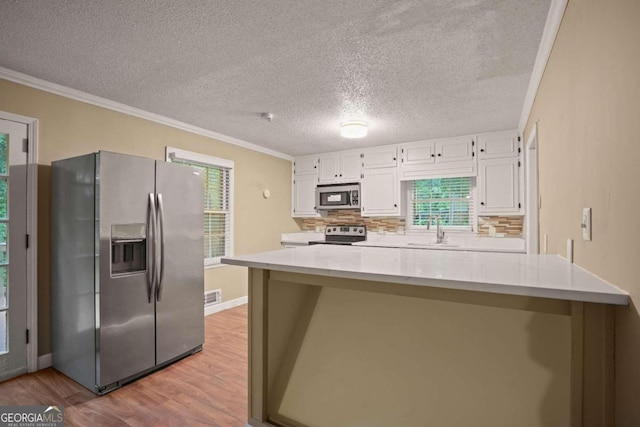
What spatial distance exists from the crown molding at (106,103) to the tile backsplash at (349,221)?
1753mm

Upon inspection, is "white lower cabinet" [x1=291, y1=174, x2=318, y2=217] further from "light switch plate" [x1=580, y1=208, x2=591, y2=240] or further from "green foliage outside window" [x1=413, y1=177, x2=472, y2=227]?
"light switch plate" [x1=580, y1=208, x2=591, y2=240]

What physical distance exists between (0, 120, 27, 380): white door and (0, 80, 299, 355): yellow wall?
10 cm

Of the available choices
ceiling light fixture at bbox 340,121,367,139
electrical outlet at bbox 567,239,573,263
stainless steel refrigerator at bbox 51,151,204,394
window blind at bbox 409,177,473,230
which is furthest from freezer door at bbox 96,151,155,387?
window blind at bbox 409,177,473,230

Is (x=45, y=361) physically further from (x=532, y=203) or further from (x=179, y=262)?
(x=532, y=203)

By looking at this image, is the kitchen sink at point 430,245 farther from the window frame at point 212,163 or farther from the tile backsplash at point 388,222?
the window frame at point 212,163

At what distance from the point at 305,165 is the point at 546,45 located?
3.73m

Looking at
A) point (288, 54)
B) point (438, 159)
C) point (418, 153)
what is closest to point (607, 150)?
point (288, 54)

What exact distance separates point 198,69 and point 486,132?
3.26 meters

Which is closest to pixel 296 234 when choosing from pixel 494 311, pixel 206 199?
pixel 206 199

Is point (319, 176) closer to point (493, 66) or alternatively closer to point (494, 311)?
point (493, 66)

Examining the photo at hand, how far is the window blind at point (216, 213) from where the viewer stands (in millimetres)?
3977

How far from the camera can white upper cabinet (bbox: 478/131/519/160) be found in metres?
3.69

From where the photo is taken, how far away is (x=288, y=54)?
6.74ft

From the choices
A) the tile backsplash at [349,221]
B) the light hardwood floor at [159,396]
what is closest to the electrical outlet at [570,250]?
the light hardwood floor at [159,396]
